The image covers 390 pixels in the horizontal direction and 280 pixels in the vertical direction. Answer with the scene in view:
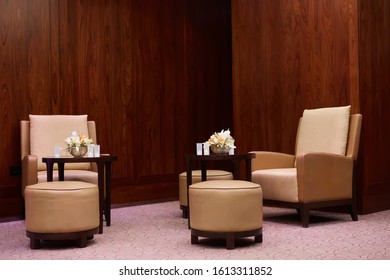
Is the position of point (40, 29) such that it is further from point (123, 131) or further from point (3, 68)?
point (123, 131)

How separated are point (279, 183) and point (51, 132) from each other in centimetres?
229

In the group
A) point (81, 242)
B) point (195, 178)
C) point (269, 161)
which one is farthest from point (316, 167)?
point (81, 242)

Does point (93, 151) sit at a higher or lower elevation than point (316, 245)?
higher

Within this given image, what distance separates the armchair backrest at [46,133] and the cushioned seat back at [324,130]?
213 cm

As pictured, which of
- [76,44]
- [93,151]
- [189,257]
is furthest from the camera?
[76,44]

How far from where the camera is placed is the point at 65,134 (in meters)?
5.25

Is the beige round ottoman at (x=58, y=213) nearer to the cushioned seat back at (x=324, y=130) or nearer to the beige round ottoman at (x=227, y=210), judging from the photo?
the beige round ottoman at (x=227, y=210)

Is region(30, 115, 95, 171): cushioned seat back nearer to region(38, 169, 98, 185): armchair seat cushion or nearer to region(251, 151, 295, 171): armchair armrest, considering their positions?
region(38, 169, 98, 185): armchair seat cushion

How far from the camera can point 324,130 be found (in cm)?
484

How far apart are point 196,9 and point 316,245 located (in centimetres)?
438

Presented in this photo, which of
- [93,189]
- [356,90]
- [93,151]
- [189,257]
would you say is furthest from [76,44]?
[189,257]

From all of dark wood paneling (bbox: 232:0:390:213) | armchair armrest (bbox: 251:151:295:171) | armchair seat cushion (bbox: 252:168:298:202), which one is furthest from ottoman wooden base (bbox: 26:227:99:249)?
dark wood paneling (bbox: 232:0:390:213)

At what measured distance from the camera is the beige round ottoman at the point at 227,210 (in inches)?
136

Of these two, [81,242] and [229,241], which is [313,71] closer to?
[229,241]
